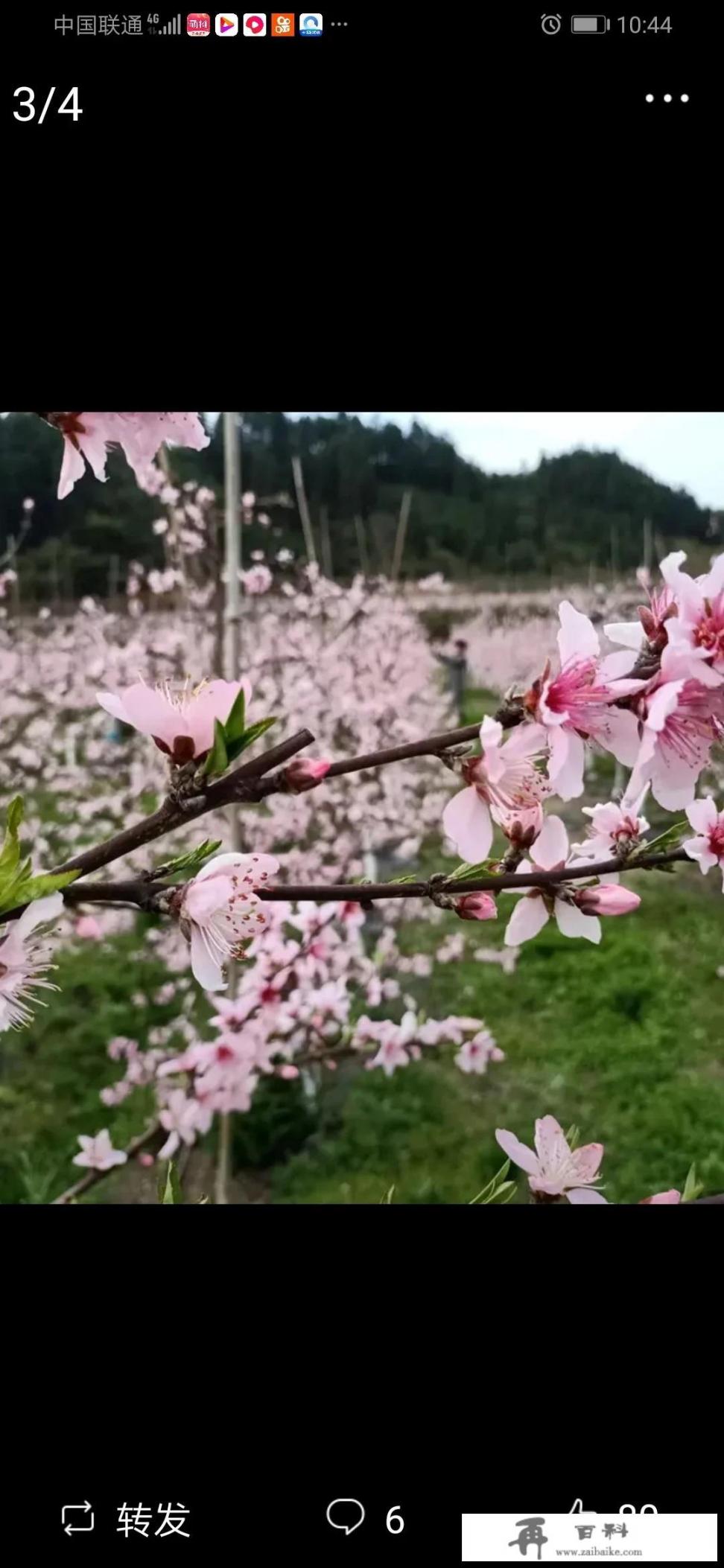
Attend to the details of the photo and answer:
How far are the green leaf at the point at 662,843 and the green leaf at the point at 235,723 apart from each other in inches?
9.5

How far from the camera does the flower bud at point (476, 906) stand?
0.44 metres

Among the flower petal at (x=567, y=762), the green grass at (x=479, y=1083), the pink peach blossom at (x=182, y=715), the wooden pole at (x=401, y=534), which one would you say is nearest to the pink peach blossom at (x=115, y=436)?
the pink peach blossom at (x=182, y=715)

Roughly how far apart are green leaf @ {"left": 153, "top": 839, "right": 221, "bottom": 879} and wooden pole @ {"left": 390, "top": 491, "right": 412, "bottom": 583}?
87 cm

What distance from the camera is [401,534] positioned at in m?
1.22

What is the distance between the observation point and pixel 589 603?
1177 millimetres

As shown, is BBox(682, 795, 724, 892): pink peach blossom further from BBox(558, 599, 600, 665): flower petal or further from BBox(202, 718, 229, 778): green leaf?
BBox(202, 718, 229, 778): green leaf

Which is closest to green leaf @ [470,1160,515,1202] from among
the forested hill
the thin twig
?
the thin twig
